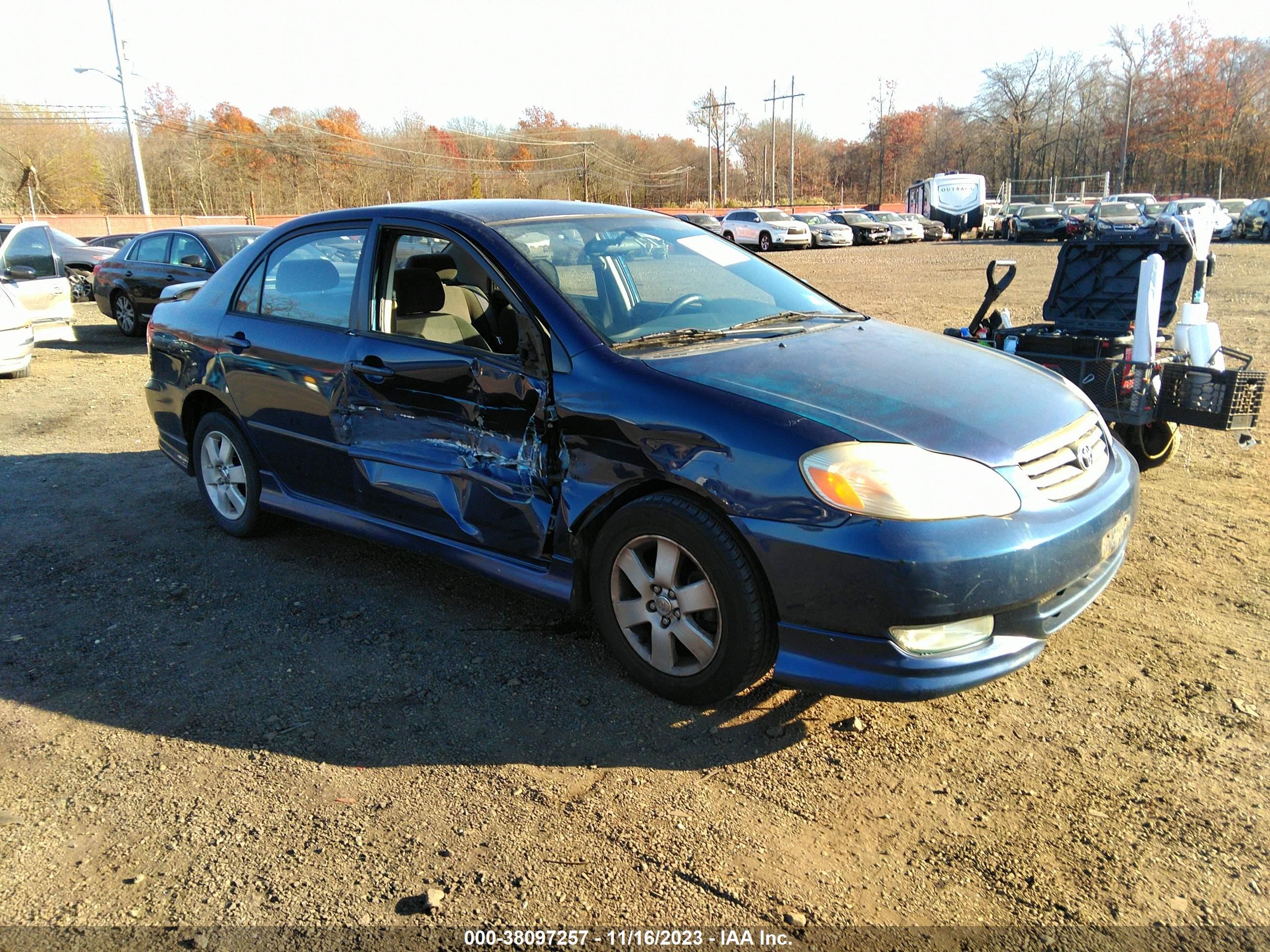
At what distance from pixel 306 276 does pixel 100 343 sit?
11.1m

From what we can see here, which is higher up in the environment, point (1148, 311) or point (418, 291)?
point (418, 291)

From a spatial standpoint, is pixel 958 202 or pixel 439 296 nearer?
pixel 439 296

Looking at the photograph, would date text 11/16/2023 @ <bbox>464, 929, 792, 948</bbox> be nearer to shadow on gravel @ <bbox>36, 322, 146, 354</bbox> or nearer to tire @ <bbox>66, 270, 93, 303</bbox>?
shadow on gravel @ <bbox>36, 322, 146, 354</bbox>

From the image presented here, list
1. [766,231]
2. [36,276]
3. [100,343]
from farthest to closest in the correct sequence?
[766,231] < [100,343] < [36,276]

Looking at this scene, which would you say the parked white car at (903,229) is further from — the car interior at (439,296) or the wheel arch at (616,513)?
the wheel arch at (616,513)

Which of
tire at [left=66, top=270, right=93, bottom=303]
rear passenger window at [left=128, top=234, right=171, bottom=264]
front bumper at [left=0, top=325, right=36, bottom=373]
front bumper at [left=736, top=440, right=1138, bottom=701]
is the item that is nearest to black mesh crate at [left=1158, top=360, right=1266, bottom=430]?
front bumper at [left=736, top=440, right=1138, bottom=701]

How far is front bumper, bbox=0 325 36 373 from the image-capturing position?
10.2m

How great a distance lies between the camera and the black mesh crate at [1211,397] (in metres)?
5.11

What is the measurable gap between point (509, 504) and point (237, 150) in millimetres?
62927

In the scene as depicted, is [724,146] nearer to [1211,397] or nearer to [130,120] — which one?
[130,120]

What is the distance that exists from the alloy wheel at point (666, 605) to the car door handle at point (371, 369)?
4.62 ft

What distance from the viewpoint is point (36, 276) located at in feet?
39.8

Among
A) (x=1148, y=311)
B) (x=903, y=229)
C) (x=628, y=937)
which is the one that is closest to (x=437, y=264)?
(x=628, y=937)

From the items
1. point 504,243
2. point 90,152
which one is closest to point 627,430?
point 504,243
